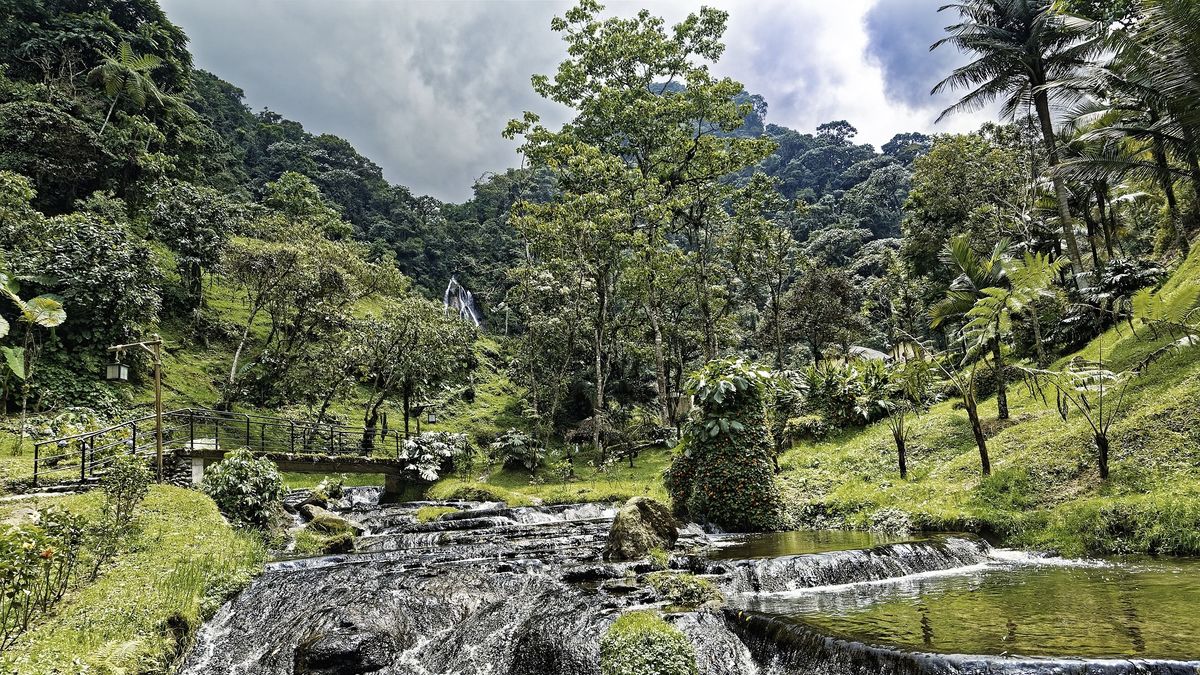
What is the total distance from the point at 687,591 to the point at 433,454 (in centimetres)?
1806

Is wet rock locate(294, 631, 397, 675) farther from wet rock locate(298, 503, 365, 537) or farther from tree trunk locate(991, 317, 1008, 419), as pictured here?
tree trunk locate(991, 317, 1008, 419)

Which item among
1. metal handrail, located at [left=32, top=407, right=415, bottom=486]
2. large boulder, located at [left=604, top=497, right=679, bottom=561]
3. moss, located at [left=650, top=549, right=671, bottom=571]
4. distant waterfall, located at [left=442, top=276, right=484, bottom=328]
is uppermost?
distant waterfall, located at [left=442, top=276, right=484, bottom=328]

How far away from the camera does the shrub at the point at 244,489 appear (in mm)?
15414

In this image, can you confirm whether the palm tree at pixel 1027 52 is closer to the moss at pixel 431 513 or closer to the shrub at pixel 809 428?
the shrub at pixel 809 428

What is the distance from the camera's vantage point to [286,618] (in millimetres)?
9328

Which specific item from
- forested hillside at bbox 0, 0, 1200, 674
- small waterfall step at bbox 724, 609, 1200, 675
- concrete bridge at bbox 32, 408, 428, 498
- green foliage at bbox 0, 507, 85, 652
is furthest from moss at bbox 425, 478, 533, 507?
small waterfall step at bbox 724, 609, 1200, 675

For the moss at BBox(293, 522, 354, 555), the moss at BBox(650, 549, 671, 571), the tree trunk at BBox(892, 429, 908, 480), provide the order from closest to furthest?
1. the moss at BBox(650, 549, 671, 571)
2. the moss at BBox(293, 522, 354, 555)
3. the tree trunk at BBox(892, 429, 908, 480)

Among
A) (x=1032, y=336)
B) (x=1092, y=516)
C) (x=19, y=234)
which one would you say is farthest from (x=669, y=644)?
(x=19, y=234)

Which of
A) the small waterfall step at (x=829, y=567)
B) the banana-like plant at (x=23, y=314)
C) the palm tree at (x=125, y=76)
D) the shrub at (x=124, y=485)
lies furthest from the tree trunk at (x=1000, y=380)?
the palm tree at (x=125, y=76)

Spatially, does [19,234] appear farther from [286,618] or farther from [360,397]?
[286,618]

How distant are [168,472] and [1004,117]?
106ft

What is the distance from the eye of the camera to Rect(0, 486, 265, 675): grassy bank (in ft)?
23.0

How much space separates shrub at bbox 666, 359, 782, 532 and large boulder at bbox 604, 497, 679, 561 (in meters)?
2.59

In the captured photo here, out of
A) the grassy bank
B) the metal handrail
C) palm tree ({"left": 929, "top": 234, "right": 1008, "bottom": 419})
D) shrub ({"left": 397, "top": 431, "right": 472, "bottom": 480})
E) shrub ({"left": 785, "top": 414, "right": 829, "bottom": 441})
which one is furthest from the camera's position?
shrub ({"left": 397, "top": 431, "right": 472, "bottom": 480})
